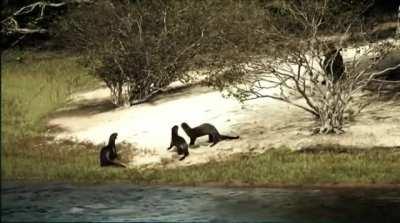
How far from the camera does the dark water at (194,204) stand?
12.6 meters

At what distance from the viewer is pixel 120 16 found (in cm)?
2984

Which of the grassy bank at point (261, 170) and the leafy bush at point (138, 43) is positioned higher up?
the leafy bush at point (138, 43)

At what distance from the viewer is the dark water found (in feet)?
41.4

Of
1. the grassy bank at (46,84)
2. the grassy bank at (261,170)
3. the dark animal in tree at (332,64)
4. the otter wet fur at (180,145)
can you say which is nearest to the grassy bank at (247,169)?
the grassy bank at (261,170)

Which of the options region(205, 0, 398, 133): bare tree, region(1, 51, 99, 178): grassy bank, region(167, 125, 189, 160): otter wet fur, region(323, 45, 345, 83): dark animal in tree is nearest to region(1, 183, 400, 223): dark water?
region(1, 51, 99, 178): grassy bank

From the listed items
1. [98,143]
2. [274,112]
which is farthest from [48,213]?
[274,112]

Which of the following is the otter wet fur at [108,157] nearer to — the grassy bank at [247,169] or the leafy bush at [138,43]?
the grassy bank at [247,169]

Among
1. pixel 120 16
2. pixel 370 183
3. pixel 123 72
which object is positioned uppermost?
pixel 120 16

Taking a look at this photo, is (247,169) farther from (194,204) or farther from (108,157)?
(108,157)

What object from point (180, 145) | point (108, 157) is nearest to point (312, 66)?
Answer: point (180, 145)

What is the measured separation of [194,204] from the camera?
Result: 1423 centimetres

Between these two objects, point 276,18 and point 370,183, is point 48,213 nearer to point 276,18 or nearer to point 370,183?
point 370,183

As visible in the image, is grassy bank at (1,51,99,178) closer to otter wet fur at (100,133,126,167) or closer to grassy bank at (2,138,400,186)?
grassy bank at (2,138,400,186)

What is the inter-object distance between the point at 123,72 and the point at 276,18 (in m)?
6.73
